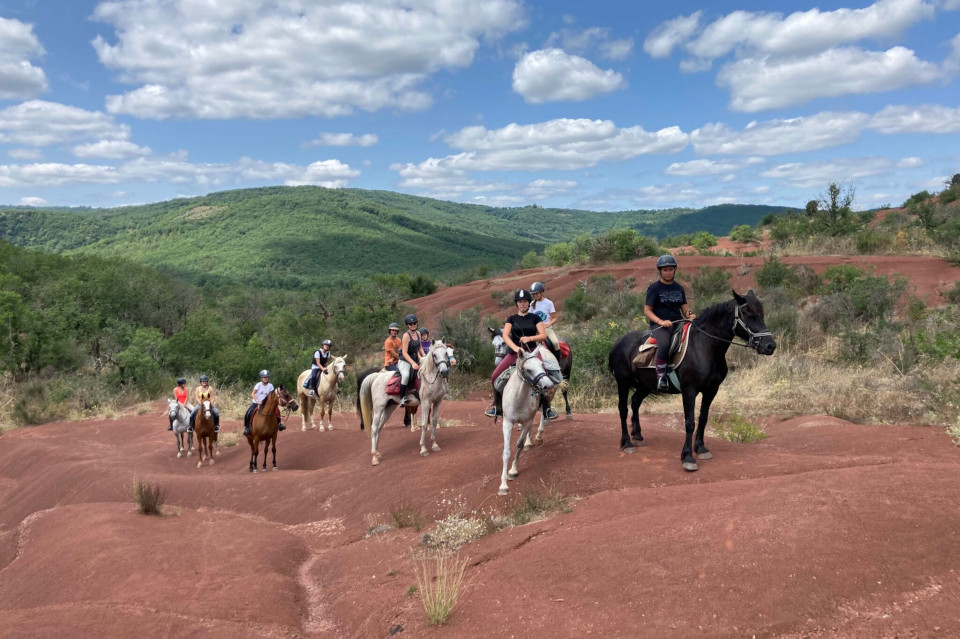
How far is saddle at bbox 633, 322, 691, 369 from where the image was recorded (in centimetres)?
771

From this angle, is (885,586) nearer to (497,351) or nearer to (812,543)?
(812,543)

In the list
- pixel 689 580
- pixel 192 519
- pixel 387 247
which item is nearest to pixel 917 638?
pixel 689 580

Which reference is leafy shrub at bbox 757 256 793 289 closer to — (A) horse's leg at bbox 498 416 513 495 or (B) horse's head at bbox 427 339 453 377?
(B) horse's head at bbox 427 339 453 377

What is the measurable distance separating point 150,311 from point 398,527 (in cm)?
3124

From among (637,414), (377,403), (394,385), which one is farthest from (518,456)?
(377,403)

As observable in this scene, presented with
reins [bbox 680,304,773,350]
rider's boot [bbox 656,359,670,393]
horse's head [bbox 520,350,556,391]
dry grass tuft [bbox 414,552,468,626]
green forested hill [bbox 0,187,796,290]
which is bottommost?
dry grass tuft [bbox 414,552,468,626]

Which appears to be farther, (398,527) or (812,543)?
(398,527)

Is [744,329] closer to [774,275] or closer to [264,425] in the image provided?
[264,425]

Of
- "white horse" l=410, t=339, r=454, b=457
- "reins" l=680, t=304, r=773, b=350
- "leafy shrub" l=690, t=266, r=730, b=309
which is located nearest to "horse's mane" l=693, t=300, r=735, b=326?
"reins" l=680, t=304, r=773, b=350

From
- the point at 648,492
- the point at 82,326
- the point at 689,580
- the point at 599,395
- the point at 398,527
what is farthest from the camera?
the point at 82,326

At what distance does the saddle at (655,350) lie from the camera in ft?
25.3

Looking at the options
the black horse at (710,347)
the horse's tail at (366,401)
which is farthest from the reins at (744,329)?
the horse's tail at (366,401)

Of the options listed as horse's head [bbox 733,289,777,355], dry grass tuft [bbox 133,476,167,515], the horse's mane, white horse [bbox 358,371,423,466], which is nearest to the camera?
horse's head [bbox 733,289,777,355]

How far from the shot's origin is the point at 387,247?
13800cm
